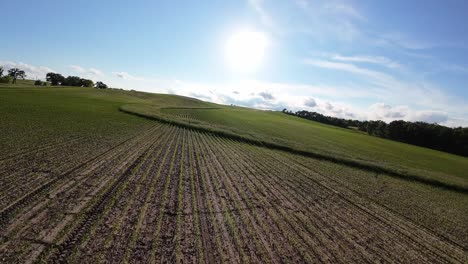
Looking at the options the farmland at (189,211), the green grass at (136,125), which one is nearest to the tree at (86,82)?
the green grass at (136,125)

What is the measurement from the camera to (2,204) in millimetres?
8023

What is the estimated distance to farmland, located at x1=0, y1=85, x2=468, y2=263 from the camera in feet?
23.2

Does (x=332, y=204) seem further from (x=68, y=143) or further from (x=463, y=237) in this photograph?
(x=68, y=143)

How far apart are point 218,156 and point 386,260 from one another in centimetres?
1334

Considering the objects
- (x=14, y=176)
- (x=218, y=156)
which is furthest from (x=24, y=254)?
(x=218, y=156)

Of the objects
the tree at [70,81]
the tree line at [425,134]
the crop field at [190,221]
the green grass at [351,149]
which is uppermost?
the tree at [70,81]

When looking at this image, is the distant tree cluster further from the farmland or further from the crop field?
the crop field

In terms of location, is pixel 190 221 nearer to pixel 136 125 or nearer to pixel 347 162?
pixel 347 162

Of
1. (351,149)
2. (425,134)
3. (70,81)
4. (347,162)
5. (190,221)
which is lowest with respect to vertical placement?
(190,221)

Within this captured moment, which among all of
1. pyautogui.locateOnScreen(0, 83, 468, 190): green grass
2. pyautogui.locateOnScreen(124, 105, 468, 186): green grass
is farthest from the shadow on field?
pyautogui.locateOnScreen(124, 105, 468, 186): green grass

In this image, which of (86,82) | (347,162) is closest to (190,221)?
(347,162)

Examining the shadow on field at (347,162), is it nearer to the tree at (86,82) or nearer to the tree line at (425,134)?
the tree line at (425,134)

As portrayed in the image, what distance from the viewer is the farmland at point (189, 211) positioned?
23.2 ft

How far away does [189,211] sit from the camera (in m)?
9.63
